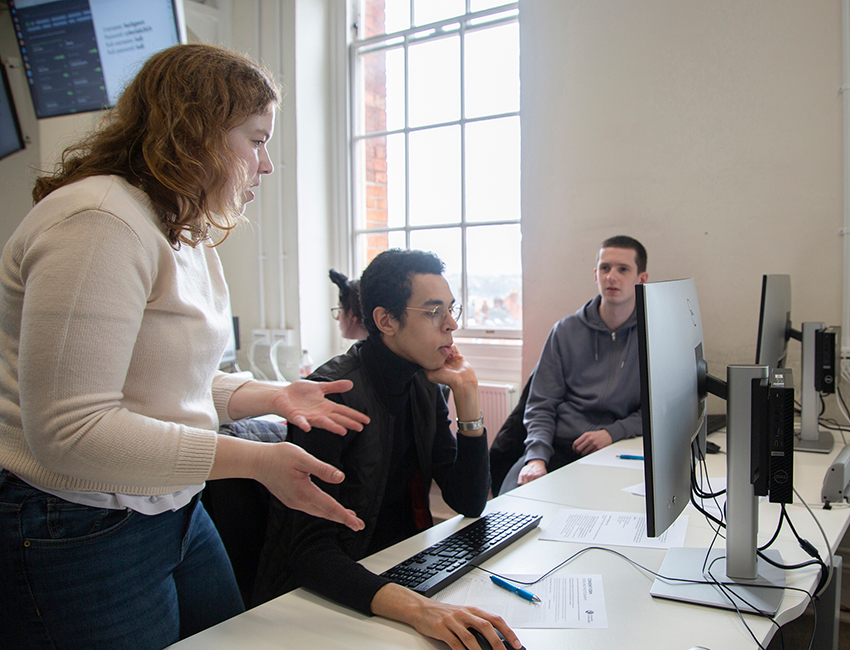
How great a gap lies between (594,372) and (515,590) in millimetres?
1599

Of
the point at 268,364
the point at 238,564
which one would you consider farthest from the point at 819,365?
the point at 268,364

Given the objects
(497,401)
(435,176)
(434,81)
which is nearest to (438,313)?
(497,401)

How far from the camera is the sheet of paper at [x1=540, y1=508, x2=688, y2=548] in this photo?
48.7 inches

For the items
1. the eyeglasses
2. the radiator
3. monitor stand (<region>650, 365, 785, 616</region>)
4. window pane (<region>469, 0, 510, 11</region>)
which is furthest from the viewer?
window pane (<region>469, 0, 510, 11</region>)

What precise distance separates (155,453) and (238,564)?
2.99 feet

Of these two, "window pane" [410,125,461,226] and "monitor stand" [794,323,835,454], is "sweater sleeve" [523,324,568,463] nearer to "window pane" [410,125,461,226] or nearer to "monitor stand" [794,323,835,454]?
"monitor stand" [794,323,835,454]

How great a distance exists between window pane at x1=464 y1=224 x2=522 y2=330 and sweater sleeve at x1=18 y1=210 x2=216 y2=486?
8.78 ft

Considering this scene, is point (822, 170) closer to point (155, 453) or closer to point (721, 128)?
point (721, 128)

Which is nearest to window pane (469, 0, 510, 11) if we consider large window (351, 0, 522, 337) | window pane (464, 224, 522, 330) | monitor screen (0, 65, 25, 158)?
large window (351, 0, 522, 337)

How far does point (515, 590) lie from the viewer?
1021mm

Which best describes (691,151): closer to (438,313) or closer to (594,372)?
(594,372)

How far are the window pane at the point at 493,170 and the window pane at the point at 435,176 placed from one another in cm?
8

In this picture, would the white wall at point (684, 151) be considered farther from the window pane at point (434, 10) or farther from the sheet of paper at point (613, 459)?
the sheet of paper at point (613, 459)

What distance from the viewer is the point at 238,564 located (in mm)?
1590
